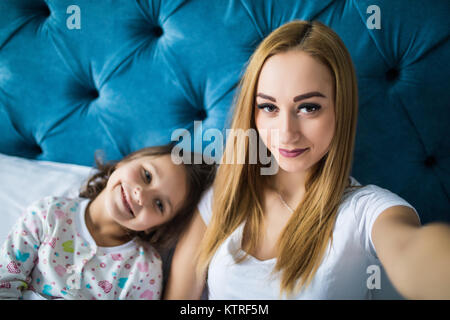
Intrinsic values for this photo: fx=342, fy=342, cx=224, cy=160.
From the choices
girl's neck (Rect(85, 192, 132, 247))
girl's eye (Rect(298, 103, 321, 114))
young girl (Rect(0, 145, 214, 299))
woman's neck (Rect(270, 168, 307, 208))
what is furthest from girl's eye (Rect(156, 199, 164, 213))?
girl's eye (Rect(298, 103, 321, 114))

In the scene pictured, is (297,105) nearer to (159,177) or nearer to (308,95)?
(308,95)

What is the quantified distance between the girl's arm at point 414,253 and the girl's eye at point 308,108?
0.73 feet

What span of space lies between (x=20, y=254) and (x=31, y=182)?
304mm

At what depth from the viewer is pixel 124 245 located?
853 millimetres

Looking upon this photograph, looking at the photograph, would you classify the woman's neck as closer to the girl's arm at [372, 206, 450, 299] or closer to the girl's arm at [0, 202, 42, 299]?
the girl's arm at [372, 206, 450, 299]

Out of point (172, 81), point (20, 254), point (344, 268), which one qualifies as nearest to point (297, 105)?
point (344, 268)

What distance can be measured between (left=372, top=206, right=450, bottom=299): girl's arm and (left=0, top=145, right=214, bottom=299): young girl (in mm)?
473

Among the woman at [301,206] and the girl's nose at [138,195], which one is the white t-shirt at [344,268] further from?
the girl's nose at [138,195]

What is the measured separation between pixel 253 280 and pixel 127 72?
668 mm

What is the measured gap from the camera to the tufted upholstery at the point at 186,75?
80cm

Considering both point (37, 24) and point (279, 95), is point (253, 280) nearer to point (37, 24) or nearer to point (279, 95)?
point (279, 95)

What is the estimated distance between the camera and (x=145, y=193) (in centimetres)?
81

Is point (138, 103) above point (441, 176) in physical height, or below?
above
